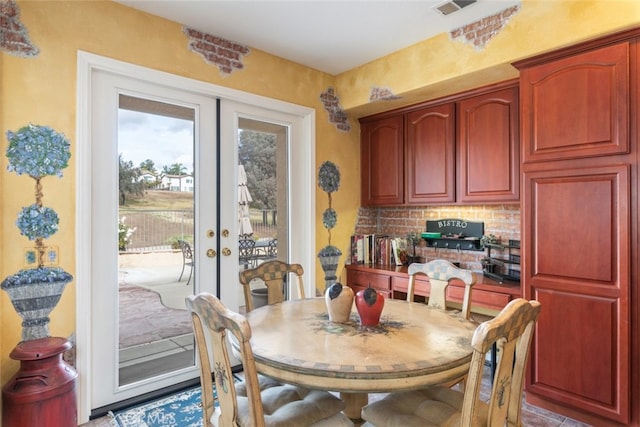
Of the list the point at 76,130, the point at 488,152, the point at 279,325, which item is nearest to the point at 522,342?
the point at 279,325

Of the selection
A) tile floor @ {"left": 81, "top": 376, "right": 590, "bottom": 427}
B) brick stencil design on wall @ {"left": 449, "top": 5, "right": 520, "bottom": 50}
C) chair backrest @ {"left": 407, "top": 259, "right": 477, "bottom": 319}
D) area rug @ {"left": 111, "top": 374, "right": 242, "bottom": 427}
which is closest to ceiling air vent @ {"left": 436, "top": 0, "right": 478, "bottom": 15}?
brick stencil design on wall @ {"left": 449, "top": 5, "right": 520, "bottom": 50}

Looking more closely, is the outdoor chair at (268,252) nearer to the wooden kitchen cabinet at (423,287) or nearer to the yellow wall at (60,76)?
the wooden kitchen cabinet at (423,287)

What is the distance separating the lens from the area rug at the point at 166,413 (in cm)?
227

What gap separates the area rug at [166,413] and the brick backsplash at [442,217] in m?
2.23

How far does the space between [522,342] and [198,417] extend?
6.53 ft

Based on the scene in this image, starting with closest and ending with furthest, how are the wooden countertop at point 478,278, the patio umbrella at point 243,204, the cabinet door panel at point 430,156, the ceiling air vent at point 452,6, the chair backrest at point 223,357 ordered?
the chair backrest at point 223,357 → the ceiling air vent at point 452,6 → the wooden countertop at point 478,278 → the patio umbrella at point 243,204 → the cabinet door panel at point 430,156

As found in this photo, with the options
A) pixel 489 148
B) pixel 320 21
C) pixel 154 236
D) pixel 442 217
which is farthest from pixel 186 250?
pixel 489 148

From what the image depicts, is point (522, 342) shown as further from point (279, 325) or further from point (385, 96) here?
point (385, 96)

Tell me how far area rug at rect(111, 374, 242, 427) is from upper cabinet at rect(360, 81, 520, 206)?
2.43m

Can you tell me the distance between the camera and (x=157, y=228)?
2.68 m

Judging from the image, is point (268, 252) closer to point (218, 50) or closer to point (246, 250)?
point (246, 250)

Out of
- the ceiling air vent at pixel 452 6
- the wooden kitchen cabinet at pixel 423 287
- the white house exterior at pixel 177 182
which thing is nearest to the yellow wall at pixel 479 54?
the ceiling air vent at pixel 452 6

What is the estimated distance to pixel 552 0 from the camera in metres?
2.29

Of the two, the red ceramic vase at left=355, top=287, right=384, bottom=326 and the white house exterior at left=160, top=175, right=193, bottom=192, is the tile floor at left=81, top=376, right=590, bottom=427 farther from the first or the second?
the white house exterior at left=160, top=175, right=193, bottom=192
